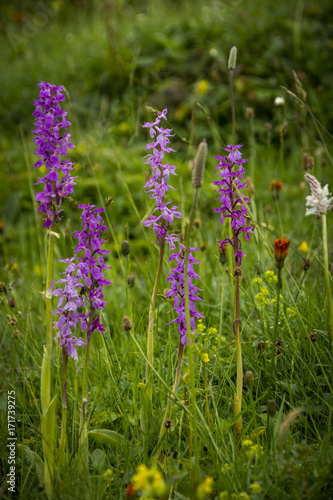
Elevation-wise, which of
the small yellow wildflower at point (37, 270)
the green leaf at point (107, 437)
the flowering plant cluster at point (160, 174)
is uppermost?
the flowering plant cluster at point (160, 174)

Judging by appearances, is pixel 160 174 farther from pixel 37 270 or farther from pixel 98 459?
pixel 37 270

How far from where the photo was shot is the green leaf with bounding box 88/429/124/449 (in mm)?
1475

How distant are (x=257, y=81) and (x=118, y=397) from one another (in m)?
4.05

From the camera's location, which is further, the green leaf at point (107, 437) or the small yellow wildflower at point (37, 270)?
the small yellow wildflower at point (37, 270)

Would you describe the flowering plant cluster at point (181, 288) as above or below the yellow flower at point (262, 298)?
above

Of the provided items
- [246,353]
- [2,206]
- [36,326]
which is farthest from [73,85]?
[246,353]

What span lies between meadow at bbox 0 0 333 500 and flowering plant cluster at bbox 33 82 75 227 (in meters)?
0.02

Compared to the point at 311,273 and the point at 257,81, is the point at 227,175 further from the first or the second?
the point at 257,81

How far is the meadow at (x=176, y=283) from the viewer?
131 cm

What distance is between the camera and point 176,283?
53.5 inches

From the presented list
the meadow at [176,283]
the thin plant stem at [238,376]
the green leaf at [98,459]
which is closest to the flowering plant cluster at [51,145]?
the meadow at [176,283]

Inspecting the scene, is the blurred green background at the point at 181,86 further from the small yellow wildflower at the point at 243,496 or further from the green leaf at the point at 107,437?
the small yellow wildflower at the point at 243,496

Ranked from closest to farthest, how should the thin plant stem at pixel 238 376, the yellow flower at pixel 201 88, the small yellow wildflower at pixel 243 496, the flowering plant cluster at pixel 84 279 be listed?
1. the small yellow wildflower at pixel 243 496
2. the flowering plant cluster at pixel 84 279
3. the thin plant stem at pixel 238 376
4. the yellow flower at pixel 201 88

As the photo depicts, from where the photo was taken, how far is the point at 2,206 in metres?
4.15
